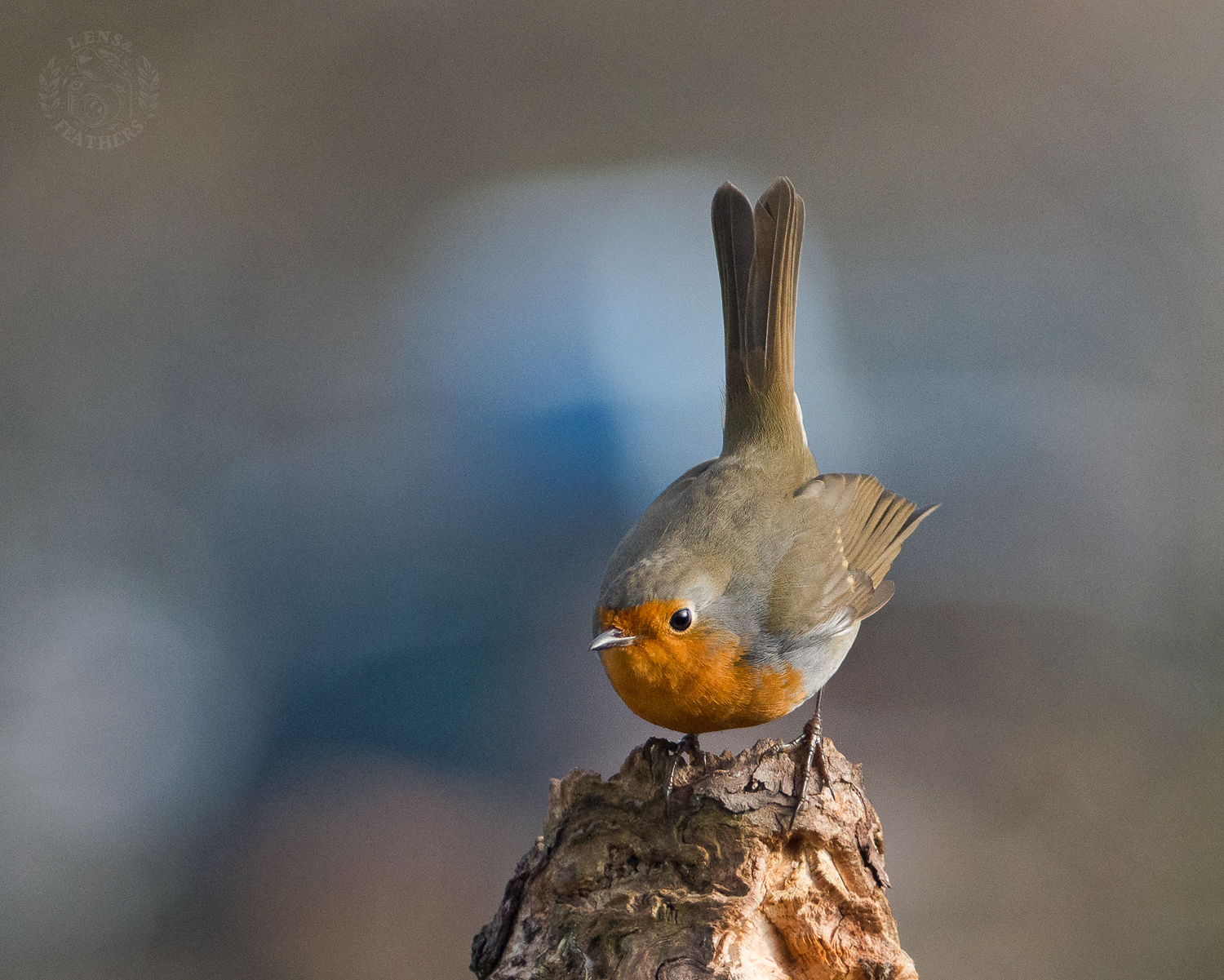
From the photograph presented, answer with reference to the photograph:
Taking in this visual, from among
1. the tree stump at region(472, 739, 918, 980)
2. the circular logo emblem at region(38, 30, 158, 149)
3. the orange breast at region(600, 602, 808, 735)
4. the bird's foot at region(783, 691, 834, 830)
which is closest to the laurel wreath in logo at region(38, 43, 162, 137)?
the circular logo emblem at region(38, 30, 158, 149)

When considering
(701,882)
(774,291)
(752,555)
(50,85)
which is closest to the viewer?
(701,882)

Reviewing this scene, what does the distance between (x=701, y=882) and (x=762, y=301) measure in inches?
42.3

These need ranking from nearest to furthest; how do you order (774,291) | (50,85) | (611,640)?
1. (611,640)
2. (774,291)
3. (50,85)

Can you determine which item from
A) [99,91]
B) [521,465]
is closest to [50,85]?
[99,91]

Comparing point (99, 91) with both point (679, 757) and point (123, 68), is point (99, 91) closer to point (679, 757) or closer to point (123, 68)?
point (123, 68)

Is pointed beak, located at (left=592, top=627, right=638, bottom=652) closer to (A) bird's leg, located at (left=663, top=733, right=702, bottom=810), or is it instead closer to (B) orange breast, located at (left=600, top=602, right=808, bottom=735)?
(B) orange breast, located at (left=600, top=602, right=808, bottom=735)

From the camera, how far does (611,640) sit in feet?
4.66

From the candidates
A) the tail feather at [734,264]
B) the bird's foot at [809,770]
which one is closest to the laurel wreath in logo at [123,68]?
the tail feather at [734,264]

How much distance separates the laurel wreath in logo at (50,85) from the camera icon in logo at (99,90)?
1.1 inches

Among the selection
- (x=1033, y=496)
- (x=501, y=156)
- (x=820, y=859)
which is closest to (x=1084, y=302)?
(x=1033, y=496)

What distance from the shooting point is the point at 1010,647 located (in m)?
2.90

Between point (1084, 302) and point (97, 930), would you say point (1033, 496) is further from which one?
point (97, 930)

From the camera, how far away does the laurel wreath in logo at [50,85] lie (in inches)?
98.2

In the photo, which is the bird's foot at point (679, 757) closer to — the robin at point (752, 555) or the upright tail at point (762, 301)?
the robin at point (752, 555)
